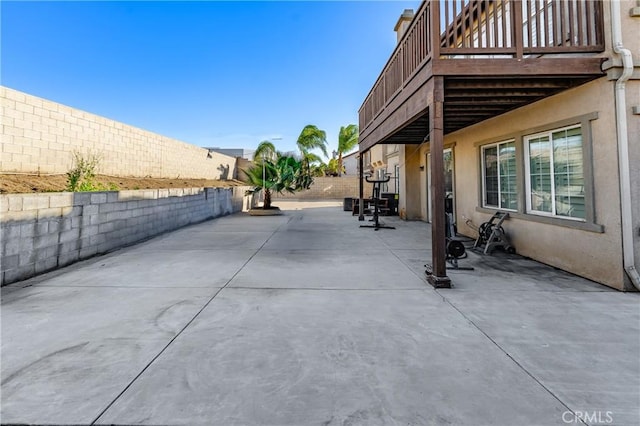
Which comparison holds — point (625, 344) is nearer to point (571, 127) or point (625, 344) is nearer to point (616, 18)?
point (571, 127)

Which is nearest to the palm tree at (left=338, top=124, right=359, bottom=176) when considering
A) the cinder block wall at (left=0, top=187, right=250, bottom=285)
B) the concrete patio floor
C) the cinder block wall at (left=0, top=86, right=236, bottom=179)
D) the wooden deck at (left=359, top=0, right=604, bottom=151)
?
the cinder block wall at (left=0, top=86, right=236, bottom=179)

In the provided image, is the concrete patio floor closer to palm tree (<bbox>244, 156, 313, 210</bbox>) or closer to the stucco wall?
the stucco wall

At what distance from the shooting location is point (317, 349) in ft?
7.68

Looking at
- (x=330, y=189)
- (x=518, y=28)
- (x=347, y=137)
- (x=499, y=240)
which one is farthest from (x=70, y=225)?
(x=347, y=137)

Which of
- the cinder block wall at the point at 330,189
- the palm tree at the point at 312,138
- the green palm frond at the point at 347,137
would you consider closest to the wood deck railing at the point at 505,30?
the cinder block wall at the point at 330,189

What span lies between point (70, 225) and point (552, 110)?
27.5 feet

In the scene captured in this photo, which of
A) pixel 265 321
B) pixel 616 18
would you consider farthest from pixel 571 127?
pixel 265 321

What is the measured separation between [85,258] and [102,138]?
18.2 ft

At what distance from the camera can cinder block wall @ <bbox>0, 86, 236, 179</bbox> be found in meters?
6.30

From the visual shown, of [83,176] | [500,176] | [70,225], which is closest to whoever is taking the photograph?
[70,225]

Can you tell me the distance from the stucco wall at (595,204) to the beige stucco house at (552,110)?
15 millimetres

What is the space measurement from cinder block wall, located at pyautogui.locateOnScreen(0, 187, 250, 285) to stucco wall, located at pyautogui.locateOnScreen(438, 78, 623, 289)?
26.4 ft

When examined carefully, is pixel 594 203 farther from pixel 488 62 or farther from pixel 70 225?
pixel 70 225

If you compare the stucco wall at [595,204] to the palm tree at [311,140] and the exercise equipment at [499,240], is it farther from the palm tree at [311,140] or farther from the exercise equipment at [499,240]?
the palm tree at [311,140]
